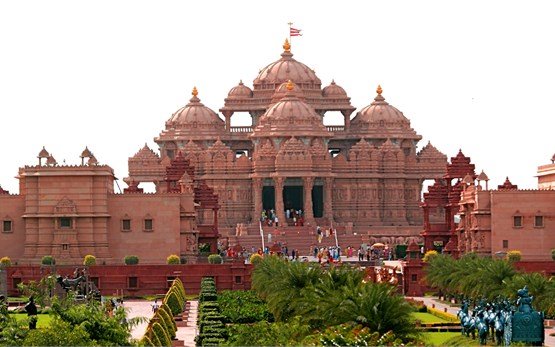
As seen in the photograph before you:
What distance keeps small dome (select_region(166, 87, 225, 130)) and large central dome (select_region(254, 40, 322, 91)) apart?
4.27m

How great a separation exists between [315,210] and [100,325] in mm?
84678

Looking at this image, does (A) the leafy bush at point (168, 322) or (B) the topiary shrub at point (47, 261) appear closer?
(A) the leafy bush at point (168, 322)

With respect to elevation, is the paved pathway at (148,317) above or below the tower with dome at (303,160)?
below

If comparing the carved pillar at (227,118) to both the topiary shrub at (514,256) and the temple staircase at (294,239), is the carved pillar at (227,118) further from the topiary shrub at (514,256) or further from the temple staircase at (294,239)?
the topiary shrub at (514,256)

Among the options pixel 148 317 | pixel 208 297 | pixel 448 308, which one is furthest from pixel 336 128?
pixel 148 317

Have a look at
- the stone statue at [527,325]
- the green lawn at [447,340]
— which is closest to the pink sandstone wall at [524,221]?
the green lawn at [447,340]

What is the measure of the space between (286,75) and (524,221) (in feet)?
168

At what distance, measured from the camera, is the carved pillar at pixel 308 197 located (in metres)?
128

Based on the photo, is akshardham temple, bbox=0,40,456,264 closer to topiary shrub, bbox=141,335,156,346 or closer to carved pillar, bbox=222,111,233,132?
carved pillar, bbox=222,111,233,132

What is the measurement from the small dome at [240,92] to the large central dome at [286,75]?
106cm

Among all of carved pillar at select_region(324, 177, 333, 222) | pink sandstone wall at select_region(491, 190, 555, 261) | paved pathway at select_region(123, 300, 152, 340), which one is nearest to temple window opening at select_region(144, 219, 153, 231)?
paved pathway at select_region(123, 300, 152, 340)

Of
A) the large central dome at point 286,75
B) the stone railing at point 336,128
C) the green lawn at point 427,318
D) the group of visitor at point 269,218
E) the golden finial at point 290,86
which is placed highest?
the large central dome at point 286,75

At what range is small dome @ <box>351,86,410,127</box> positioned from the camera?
456 feet

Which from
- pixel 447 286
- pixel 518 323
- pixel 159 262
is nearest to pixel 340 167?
pixel 159 262
